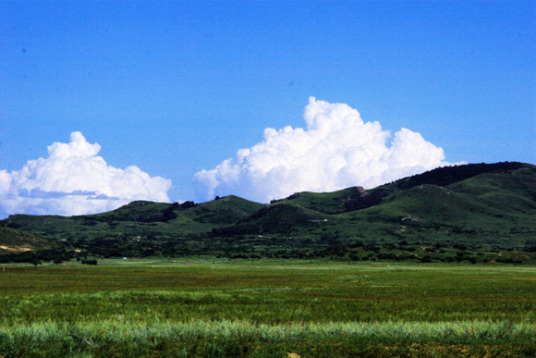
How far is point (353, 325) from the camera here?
26.1 m

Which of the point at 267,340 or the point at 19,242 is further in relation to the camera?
the point at 19,242

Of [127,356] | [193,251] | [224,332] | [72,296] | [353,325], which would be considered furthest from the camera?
[193,251]

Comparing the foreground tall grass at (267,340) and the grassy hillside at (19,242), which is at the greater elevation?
the grassy hillside at (19,242)

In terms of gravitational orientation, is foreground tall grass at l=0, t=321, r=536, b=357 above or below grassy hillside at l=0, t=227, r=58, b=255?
below

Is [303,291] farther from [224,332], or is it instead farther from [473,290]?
[224,332]

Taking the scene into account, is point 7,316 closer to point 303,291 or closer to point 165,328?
point 165,328

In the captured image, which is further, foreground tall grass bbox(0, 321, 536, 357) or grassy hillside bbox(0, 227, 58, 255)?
grassy hillside bbox(0, 227, 58, 255)

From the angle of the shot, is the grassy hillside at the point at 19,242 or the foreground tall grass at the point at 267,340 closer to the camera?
the foreground tall grass at the point at 267,340

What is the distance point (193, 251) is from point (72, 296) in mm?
140326

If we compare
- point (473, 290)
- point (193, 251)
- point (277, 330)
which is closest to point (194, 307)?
point (277, 330)

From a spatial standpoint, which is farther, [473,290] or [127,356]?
[473,290]

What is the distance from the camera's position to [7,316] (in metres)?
33.6

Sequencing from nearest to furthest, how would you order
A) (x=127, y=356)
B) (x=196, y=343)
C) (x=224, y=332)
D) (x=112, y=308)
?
(x=127, y=356) < (x=196, y=343) < (x=224, y=332) < (x=112, y=308)

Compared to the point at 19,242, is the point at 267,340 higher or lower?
lower
